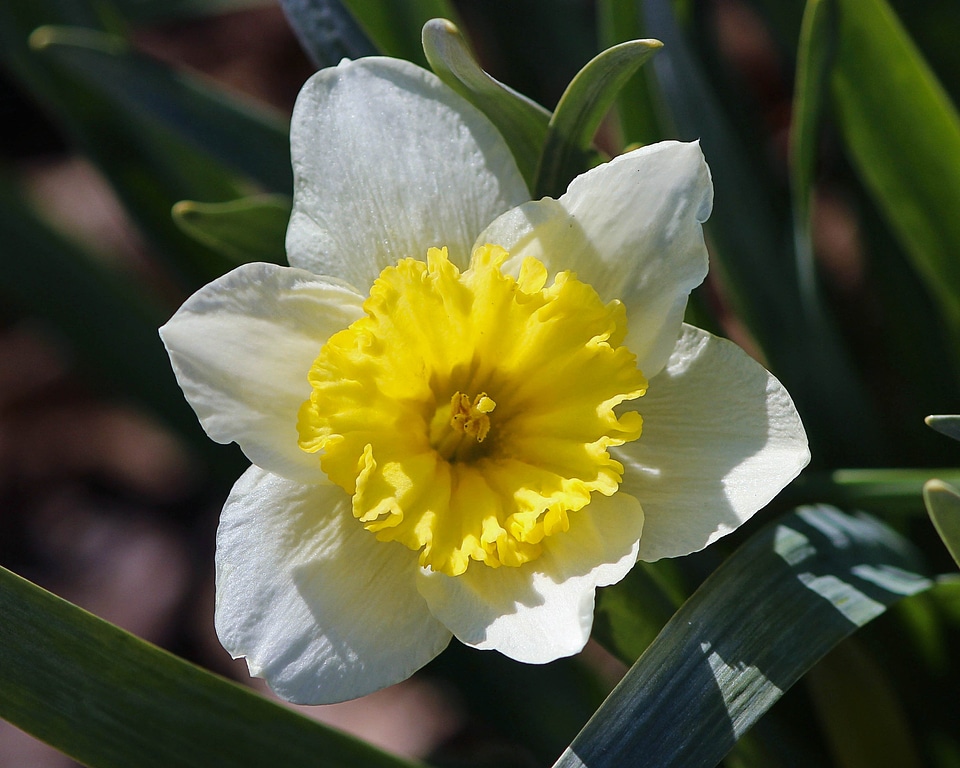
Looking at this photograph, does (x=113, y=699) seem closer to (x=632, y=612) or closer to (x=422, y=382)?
(x=422, y=382)

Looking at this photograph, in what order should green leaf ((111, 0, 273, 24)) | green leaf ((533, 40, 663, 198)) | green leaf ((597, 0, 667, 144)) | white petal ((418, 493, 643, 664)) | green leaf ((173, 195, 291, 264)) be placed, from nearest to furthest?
white petal ((418, 493, 643, 664)) → green leaf ((533, 40, 663, 198)) → green leaf ((173, 195, 291, 264)) → green leaf ((597, 0, 667, 144)) → green leaf ((111, 0, 273, 24))

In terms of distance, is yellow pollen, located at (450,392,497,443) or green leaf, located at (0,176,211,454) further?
green leaf, located at (0,176,211,454)

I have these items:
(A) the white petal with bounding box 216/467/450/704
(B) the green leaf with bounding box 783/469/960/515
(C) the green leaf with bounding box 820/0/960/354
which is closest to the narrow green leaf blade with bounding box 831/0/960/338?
(C) the green leaf with bounding box 820/0/960/354

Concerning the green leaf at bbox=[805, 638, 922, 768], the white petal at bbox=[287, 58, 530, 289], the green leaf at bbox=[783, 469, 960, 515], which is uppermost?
the white petal at bbox=[287, 58, 530, 289]

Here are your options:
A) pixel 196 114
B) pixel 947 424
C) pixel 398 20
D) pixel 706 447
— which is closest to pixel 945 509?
pixel 947 424

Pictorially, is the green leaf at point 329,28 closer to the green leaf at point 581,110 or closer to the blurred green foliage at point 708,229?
the blurred green foliage at point 708,229

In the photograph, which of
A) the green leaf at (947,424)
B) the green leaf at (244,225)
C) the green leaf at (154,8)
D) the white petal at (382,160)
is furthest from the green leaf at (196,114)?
the green leaf at (947,424)

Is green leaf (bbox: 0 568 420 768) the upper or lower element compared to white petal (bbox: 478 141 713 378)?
lower

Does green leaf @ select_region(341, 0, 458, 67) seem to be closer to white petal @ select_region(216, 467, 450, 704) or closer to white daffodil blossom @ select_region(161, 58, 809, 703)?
white daffodil blossom @ select_region(161, 58, 809, 703)
